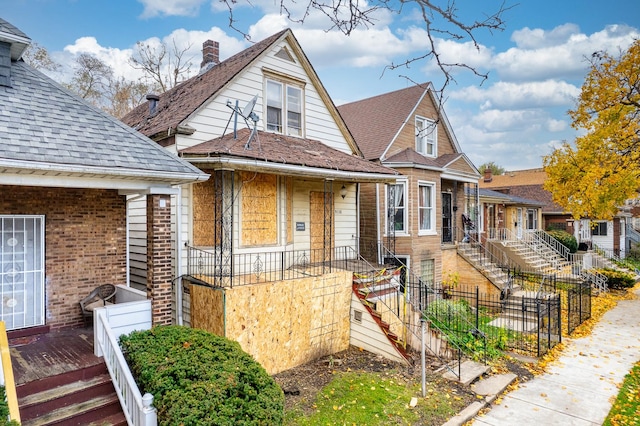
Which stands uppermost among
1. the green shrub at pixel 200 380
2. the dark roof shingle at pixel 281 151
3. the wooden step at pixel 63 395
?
the dark roof shingle at pixel 281 151

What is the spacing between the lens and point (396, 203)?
15430mm

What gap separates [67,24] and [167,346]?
13.1m

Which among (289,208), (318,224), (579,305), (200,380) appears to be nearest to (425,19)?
(200,380)

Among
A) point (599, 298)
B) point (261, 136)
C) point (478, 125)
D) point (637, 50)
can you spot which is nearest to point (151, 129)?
point (261, 136)

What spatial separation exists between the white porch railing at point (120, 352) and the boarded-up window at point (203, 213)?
115 inches

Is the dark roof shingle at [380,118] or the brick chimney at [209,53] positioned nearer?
the brick chimney at [209,53]

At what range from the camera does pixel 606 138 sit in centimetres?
1667

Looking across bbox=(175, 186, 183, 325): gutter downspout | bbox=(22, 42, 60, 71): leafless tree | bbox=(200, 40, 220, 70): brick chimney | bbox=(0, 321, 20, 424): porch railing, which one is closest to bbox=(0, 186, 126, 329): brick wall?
bbox=(175, 186, 183, 325): gutter downspout

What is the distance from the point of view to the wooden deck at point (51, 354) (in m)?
5.74

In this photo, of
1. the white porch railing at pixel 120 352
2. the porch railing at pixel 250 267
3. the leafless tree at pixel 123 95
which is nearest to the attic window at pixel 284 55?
the porch railing at pixel 250 267

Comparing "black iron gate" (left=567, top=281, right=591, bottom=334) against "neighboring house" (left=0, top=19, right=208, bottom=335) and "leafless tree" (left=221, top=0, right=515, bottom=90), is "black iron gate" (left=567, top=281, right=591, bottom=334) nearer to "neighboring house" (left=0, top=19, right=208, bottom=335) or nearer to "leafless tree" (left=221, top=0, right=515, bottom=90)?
"leafless tree" (left=221, top=0, right=515, bottom=90)

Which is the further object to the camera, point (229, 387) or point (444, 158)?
point (444, 158)

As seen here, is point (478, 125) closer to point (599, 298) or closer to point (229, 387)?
point (229, 387)

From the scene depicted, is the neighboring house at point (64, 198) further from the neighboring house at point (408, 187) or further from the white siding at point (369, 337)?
the neighboring house at point (408, 187)
